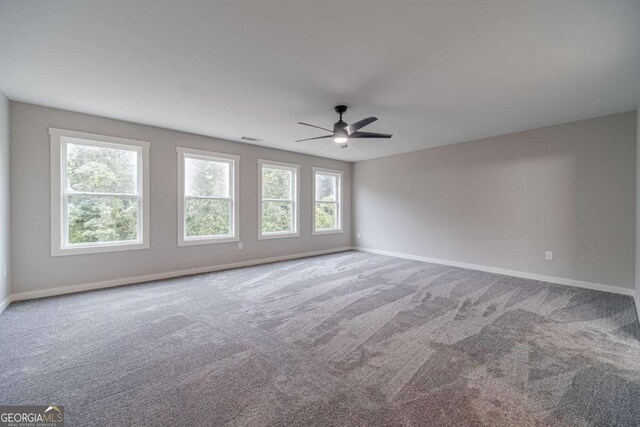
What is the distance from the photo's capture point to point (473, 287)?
434 centimetres

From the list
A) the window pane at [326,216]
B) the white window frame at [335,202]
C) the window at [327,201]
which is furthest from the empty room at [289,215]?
the window pane at [326,216]

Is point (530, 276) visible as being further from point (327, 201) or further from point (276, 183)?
point (276, 183)

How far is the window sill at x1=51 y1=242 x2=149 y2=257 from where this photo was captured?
3.91 m

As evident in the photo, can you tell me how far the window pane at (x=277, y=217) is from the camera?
6.20 meters

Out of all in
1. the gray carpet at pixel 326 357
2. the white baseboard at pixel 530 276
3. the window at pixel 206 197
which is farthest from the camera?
the window at pixel 206 197

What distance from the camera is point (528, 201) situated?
4.87m

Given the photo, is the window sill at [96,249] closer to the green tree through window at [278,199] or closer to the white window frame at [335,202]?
the green tree through window at [278,199]

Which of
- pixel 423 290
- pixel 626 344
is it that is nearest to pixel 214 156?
pixel 423 290

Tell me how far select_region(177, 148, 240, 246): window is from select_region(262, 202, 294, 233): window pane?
72 cm

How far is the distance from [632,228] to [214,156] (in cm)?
668

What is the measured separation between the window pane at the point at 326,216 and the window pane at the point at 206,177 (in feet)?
8.36

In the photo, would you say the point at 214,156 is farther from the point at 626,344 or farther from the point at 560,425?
the point at 626,344

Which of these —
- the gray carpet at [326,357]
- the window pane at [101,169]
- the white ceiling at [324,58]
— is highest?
the white ceiling at [324,58]

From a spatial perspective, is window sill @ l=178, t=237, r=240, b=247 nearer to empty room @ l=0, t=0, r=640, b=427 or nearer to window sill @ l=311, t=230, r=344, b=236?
empty room @ l=0, t=0, r=640, b=427
